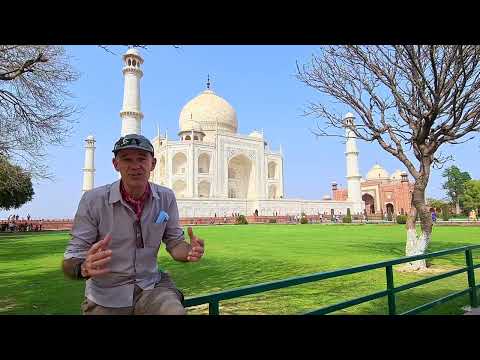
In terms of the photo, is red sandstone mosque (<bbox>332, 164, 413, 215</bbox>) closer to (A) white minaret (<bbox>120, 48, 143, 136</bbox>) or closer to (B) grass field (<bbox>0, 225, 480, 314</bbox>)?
(A) white minaret (<bbox>120, 48, 143, 136</bbox>)

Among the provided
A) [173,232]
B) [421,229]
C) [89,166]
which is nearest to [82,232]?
[173,232]

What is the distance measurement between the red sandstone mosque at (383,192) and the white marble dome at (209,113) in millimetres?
17095

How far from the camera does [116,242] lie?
155cm

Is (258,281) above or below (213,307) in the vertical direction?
below

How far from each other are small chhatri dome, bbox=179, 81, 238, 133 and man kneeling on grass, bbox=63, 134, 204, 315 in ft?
132

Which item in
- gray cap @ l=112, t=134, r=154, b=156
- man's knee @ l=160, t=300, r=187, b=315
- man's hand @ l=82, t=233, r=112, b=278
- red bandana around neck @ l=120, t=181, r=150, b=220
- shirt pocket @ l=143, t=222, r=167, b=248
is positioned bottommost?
man's knee @ l=160, t=300, r=187, b=315

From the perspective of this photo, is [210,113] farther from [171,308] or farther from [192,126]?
[171,308]

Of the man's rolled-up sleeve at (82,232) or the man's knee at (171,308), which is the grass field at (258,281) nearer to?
the man's knee at (171,308)

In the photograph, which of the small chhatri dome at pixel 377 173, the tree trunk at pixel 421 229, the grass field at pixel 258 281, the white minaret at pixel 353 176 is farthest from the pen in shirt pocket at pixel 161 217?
the small chhatri dome at pixel 377 173

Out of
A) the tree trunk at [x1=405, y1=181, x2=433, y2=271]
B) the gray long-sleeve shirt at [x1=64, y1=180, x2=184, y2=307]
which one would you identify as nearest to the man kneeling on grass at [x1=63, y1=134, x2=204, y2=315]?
the gray long-sleeve shirt at [x1=64, y1=180, x2=184, y2=307]

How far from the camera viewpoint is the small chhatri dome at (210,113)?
137 ft

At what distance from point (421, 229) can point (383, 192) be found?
39438 mm

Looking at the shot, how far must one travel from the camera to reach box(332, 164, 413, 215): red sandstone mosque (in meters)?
40.7
